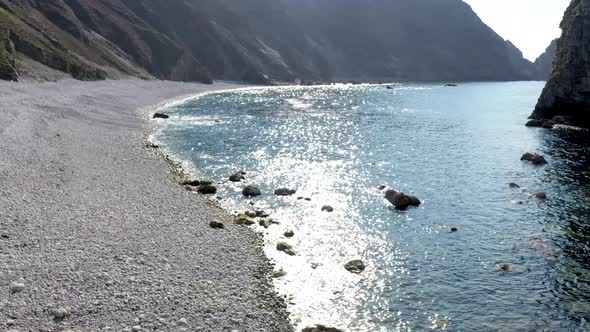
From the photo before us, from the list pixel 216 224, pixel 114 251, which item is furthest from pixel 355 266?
pixel 114 251

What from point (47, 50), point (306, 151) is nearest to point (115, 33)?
point (47, 50)

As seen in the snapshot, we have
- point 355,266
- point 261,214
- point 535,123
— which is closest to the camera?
point 355,266

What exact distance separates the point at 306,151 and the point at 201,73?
141470 mm

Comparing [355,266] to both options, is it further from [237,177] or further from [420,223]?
[237,177]

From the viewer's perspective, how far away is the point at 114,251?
2262 centimetres

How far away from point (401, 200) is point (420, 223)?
3.74 metres

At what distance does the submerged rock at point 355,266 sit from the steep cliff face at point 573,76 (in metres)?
76.5

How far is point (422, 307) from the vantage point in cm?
2088

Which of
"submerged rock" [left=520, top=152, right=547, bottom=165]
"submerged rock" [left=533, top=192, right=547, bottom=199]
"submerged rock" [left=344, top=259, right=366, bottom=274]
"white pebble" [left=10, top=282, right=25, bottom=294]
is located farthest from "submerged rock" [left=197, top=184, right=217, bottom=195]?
"submerged rock" [left=520, top=152, right=547, bottom=165]

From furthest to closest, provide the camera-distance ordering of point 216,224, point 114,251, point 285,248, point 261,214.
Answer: point 261,214, point 216,224, point 285,248, point 114,251

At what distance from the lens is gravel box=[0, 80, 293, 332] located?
17609mm

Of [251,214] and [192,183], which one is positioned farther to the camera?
[192,183]

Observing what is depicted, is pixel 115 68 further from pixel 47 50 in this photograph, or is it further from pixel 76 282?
pixel 76 282

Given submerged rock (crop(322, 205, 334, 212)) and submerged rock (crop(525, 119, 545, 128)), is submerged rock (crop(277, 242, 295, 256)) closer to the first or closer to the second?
submerged rock (crop(322, 205, 334, 212))
